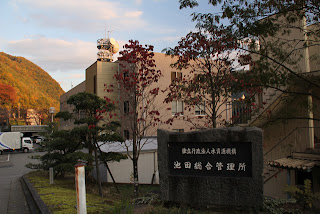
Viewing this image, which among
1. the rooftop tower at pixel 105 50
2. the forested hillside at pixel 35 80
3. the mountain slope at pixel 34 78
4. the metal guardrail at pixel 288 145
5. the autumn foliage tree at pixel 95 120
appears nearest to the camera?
the autumn foliage tree at pixel 95 120

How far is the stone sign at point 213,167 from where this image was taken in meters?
5.69

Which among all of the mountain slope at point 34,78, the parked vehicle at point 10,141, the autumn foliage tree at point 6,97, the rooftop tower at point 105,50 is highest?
the mountain slope at point 34,78

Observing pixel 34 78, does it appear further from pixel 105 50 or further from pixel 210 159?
pixel 210 159

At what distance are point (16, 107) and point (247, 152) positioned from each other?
234ft

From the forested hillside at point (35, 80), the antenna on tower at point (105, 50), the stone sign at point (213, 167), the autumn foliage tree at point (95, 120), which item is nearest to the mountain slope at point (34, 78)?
the forested hillside at point (35, 80)

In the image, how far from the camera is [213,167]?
236 inches

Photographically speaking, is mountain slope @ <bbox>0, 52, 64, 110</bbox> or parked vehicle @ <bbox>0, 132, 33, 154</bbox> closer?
parked vehicle @ <bbox>0, 132, 33, 154</bbox>

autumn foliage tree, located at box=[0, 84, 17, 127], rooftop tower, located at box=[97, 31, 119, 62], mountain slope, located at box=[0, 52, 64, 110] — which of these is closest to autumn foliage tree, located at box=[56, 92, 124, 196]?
rooftop tower, located at box=[97, 31, 119, 62]

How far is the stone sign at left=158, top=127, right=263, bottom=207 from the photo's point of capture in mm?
5691

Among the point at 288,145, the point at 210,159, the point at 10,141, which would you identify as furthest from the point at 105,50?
the point at 210,159

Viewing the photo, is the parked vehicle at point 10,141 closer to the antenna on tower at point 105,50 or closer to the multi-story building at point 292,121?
the antenna on tower at point 105,50

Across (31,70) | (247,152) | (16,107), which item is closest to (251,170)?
(247,152)

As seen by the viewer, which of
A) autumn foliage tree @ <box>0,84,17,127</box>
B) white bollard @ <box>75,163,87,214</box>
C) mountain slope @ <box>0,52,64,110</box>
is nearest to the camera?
white bollard @ <box>75,163,87,214</box>

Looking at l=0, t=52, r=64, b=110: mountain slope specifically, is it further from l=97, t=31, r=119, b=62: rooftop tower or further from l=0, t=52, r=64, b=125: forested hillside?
l=97, t=31, r=119, b=62: rooftop tower
